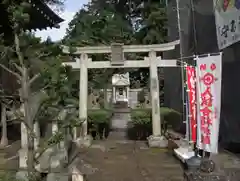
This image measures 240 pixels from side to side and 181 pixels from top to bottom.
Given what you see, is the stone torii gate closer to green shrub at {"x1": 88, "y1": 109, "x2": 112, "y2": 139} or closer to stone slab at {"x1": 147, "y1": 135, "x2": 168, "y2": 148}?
stone slab at {"x1": 147, "y1": 135, "x2": 168, "y2": 148}

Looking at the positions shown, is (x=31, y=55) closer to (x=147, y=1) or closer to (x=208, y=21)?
(x=208, y=21)

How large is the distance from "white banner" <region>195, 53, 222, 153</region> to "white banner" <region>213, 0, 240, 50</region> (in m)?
2.13

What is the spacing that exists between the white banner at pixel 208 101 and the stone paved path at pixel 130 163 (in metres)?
1.72

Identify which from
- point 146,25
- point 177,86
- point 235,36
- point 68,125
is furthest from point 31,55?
point 146,25

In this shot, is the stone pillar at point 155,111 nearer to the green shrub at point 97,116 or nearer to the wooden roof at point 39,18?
the green shrub at point 97,116

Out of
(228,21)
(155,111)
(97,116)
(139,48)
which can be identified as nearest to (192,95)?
(228,21)

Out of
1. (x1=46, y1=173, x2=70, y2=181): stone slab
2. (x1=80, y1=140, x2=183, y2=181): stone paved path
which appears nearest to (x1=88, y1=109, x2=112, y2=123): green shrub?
(x1=80, y1=140, x2=183, y2=181): stone paved path

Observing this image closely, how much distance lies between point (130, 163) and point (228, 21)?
474 centimetres

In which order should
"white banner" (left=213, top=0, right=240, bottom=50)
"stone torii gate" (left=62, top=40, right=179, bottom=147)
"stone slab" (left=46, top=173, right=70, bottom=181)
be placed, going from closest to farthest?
"stone slab" (left=46, top=173, right=70, bottom=181)
"white banner" (left=213, top=0, right=240, bottom=50)
"stone torii gate" (left=62, top=40, right=179, bottom=147)

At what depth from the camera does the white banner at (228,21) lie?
8.35 meters

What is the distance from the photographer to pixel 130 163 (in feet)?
32.0

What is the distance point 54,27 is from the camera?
14695mm

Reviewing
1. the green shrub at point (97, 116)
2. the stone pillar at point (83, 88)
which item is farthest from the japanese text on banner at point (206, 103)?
the green shrub at point (97, 116)

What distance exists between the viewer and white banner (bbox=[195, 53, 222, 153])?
21.0 feet
